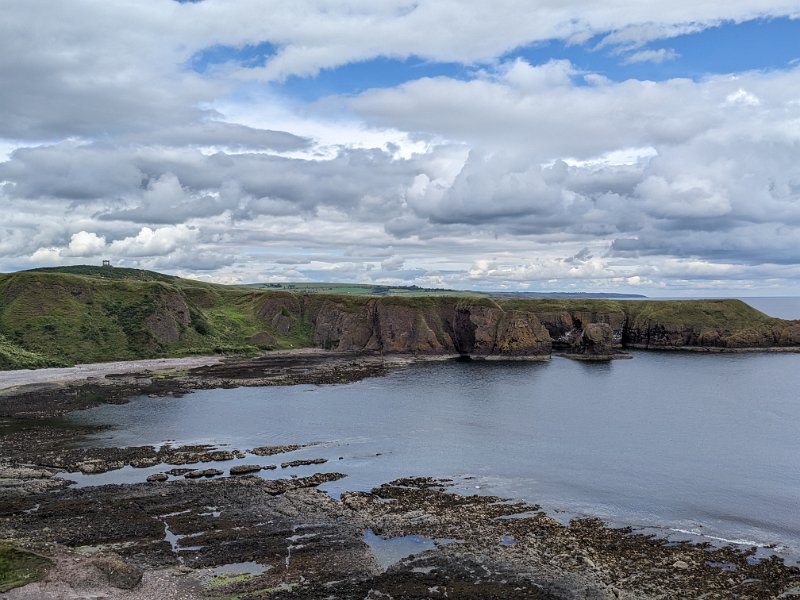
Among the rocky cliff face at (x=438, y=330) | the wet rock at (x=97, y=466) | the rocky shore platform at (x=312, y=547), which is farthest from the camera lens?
the rocky cliff face at (x=438, y=330)

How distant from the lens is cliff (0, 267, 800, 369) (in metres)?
139

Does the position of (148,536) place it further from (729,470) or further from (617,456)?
(729,470)

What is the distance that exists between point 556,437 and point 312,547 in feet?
139

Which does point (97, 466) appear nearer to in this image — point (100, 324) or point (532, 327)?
point (100, 324)

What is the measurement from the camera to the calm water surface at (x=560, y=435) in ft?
169

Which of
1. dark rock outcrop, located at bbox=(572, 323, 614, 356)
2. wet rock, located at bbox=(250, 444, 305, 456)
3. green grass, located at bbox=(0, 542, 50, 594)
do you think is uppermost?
dark rock outcrop, located at bbox=(572, 323, 614, 356)

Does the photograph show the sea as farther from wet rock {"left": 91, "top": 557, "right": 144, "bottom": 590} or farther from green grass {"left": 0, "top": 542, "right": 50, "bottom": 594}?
wet rock {"left": 91, "top": 557, "right": 144, "bottom": 590}

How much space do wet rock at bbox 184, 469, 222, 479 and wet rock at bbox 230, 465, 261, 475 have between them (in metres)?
1.28

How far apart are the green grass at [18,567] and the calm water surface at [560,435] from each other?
72.3 ft

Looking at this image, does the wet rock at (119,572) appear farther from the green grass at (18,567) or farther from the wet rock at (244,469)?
the wet rock at (244,469)

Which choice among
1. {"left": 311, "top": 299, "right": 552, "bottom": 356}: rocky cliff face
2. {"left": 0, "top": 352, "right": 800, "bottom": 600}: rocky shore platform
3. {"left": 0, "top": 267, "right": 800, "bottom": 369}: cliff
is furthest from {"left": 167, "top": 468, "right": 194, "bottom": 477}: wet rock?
{"left": 311, "top": 299, "right": 552, "bottom": 356}: rocky cliff face

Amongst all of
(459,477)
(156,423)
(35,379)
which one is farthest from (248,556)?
(35,379)

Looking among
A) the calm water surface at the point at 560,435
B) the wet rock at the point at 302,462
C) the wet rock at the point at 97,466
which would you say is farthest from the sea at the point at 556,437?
the wet rock at the point at 97,466

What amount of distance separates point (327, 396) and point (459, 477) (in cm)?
4813
